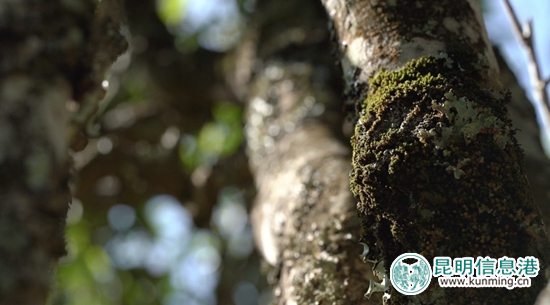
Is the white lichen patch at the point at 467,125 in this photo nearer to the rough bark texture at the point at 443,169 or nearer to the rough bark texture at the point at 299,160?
the rough bark texture at the point at 443,169

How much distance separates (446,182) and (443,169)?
17 mm

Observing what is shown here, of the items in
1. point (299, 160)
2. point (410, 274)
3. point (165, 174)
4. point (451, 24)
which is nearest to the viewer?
point (410, 274)

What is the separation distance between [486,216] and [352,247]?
15.6 inches

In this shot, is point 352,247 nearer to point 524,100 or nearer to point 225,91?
point 524,100

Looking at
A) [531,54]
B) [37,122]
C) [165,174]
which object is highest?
[37,122]

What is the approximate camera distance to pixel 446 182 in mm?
733

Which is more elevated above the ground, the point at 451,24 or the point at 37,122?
the point at 37,122

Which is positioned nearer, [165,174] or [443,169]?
[443,169]

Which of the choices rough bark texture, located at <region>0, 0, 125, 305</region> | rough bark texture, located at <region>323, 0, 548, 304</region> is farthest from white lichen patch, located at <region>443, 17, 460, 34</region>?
rough bark texture, located at <region>0, 0, 125, 305</region>

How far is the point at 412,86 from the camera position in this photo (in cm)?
79

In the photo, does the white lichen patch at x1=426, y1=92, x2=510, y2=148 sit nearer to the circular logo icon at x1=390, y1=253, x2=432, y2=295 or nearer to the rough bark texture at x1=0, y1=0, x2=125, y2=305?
the circular logo icon at x1=390, y1=253, x2=432, y2=295

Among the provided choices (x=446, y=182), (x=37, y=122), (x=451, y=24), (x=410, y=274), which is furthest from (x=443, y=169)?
(x=37, y=122)

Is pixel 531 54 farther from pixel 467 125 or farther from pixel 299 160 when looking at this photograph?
pixel 299 160

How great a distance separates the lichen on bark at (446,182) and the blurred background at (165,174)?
1304 mm
